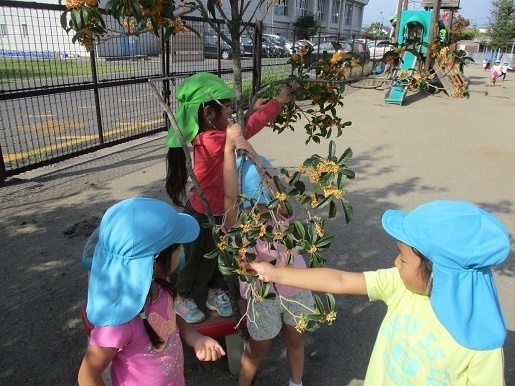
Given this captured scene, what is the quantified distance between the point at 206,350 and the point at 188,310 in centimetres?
63

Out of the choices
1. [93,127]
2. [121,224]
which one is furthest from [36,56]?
[121,224]

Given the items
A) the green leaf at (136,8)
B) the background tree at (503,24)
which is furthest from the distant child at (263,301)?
the background tree at (503,24)

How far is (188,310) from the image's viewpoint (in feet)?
7.65

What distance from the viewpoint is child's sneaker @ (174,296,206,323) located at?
2.31 m

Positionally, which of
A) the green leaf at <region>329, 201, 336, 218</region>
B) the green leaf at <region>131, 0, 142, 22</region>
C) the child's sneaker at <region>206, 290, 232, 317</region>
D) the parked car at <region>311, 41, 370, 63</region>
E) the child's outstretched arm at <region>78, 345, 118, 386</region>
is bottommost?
the child's sneaker at <region>206, 290, 232, 317</region>

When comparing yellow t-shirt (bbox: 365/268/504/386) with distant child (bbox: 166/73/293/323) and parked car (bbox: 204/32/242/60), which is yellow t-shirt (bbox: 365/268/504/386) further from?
parked car (bbox: 204/32/242/60)

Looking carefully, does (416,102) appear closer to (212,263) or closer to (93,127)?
(93,127)

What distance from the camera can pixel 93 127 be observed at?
22.7ft

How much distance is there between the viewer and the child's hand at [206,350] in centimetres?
170

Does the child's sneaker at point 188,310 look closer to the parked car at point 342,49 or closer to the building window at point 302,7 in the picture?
the parked car at point 342,49

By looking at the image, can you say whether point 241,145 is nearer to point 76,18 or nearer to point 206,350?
point 76,18

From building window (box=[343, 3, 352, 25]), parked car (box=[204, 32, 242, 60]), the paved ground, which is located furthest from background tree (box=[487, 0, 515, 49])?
parked car (box=[204, 32, 242, 60])

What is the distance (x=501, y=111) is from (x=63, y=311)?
1108 centimetres

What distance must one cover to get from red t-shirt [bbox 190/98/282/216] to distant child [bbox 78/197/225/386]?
1.72ft
